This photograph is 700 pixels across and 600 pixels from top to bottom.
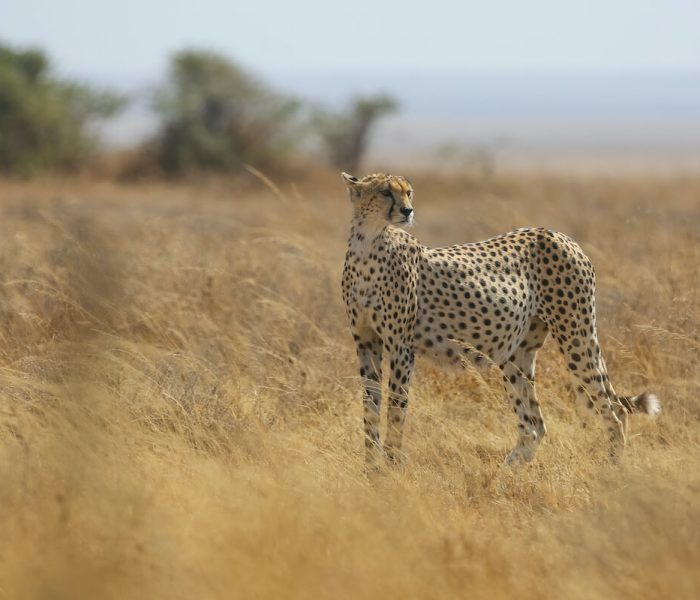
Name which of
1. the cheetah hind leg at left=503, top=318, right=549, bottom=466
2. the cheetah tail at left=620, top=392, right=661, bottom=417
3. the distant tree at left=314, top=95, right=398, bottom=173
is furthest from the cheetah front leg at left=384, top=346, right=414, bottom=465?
the distant tree at left=314, top=95, right=398, bottom=173

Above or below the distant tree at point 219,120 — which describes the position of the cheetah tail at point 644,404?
below

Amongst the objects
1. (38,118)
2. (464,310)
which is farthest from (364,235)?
(38,118)

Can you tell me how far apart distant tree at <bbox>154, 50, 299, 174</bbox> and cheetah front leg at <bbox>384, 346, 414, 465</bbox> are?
13.9 m

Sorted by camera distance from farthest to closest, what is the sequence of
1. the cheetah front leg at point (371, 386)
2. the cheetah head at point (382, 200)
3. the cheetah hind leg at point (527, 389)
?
the cheetah hind leg at point (527, 389), the cheetah front leg at point (371, 386), the cheetah head at point (382, 200)

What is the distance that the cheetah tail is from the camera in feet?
16.2

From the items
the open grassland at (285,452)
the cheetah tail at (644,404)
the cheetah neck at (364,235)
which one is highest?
the cheetah neck at (364,235)

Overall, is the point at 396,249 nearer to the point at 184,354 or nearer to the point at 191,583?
the point at 184,354

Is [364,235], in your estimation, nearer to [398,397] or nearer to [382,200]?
[382,200]

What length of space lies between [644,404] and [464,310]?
0.83m

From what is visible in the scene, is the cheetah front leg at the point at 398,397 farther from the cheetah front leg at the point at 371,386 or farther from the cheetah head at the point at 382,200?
the cheetah head at the point at 382,200

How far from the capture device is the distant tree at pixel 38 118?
18.4 meters

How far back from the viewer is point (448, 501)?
13.6ft

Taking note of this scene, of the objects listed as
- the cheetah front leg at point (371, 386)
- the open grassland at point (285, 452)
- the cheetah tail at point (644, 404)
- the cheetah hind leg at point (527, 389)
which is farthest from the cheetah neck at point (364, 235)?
the cheetah tail at point (644, 404)

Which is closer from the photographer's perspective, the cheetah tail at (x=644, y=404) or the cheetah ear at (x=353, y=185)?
the cheetah ear at (x=353, y=185)
